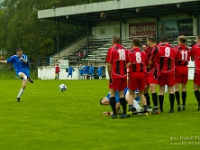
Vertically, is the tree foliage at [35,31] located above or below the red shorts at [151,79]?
above

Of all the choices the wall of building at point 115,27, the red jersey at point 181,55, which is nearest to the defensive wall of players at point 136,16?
the wall of building at point 115,27

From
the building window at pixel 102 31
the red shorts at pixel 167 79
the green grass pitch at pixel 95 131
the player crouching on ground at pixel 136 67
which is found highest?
the building window at pixel 102 31

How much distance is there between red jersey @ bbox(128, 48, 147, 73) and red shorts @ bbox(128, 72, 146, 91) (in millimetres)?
108

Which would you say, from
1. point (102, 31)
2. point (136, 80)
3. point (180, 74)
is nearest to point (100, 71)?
point (102, 31)

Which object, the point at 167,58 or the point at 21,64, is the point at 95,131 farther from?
the point at 21,64

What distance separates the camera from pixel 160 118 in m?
11.1

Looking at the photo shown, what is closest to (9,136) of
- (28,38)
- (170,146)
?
(170,146)

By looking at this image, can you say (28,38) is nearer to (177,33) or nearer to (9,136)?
(177,33)

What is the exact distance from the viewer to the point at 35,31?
6694cm

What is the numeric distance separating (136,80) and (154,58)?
100 cm

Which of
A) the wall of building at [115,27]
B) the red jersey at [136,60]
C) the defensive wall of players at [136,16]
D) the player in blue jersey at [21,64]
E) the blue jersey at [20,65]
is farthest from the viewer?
the wall of building at [115,27]

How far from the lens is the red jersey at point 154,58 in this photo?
11.8 m

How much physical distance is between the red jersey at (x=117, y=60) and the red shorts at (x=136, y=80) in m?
0.27

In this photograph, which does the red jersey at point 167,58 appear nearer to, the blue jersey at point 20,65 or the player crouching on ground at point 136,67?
the player crouching on ground at point 136,67
